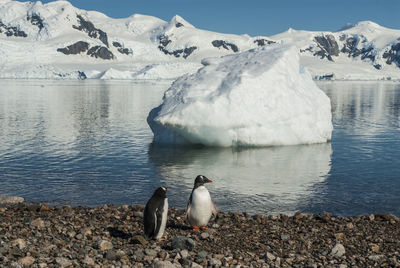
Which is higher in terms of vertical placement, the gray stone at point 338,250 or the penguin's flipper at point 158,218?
the penguin's flipper at point 158,218

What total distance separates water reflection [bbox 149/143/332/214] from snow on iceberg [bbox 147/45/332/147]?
2.26 feet

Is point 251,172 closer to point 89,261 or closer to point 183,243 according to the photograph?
point 183,243

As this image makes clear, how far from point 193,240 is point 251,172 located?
8.91m

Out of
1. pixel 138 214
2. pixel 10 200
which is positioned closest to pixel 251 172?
pixel 138 214

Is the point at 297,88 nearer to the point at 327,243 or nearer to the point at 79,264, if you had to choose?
the point at 327,243

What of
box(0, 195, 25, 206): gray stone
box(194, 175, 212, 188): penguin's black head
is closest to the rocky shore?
box(194, 175, 212, 188): penguin's black head

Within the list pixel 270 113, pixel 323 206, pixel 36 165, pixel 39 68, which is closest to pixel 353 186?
pixel 323 206

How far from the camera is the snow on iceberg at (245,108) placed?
21250 mm

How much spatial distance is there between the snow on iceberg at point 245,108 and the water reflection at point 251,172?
688 millimetres

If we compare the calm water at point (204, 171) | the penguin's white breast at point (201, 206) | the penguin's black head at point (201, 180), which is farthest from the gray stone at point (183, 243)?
the calm water at point (204, 171)

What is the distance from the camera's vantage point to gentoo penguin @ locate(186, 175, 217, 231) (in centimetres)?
995

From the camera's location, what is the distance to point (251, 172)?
17781 mm

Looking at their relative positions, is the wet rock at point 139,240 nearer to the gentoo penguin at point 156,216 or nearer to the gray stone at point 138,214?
the gentoo penguin at point 156,216

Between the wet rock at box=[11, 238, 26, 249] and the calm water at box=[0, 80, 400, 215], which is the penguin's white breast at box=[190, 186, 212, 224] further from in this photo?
the wet rock at box=[11, 238, 26, 249]
